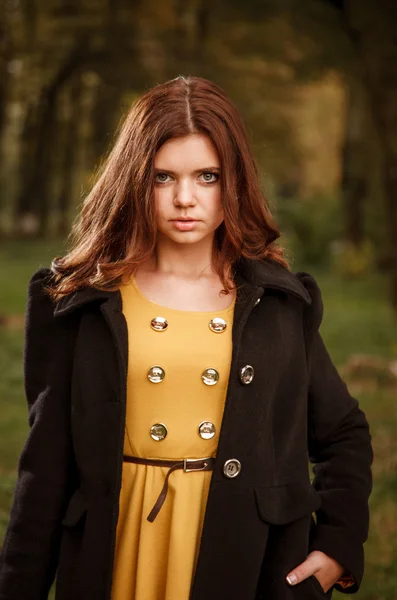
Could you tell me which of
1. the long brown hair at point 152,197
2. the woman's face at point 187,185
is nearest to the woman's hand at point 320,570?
the long brown hair at point 152,197

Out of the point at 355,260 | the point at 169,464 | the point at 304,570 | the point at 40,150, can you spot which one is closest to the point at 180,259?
the point at 169,464

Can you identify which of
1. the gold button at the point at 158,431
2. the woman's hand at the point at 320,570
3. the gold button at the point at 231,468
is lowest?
the woman's hand at the point at 320,570

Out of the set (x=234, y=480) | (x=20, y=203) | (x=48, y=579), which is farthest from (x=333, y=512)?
(x=20, y=203)

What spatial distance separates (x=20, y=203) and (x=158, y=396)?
78.0ft

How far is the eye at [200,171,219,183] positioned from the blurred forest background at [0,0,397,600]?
1.91 ft

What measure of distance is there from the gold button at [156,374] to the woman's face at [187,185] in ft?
1.14

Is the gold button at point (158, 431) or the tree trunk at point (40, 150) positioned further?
the tree trunk at point (40, 150)

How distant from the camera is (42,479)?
2420mm

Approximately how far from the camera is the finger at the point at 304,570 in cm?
246

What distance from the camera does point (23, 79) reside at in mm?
14570

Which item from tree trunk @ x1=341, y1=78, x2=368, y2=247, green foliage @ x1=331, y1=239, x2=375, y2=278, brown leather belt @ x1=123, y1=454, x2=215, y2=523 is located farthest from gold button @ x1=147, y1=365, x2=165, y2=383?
tree trunk @ x1=341, y1=78, x2=368, y2=247

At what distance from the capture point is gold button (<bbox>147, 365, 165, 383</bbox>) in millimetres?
2381

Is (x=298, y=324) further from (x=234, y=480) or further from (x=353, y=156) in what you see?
(x=353, y=156)

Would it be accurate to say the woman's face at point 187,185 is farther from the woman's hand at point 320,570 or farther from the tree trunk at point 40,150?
the tree trunk at point 40,150
